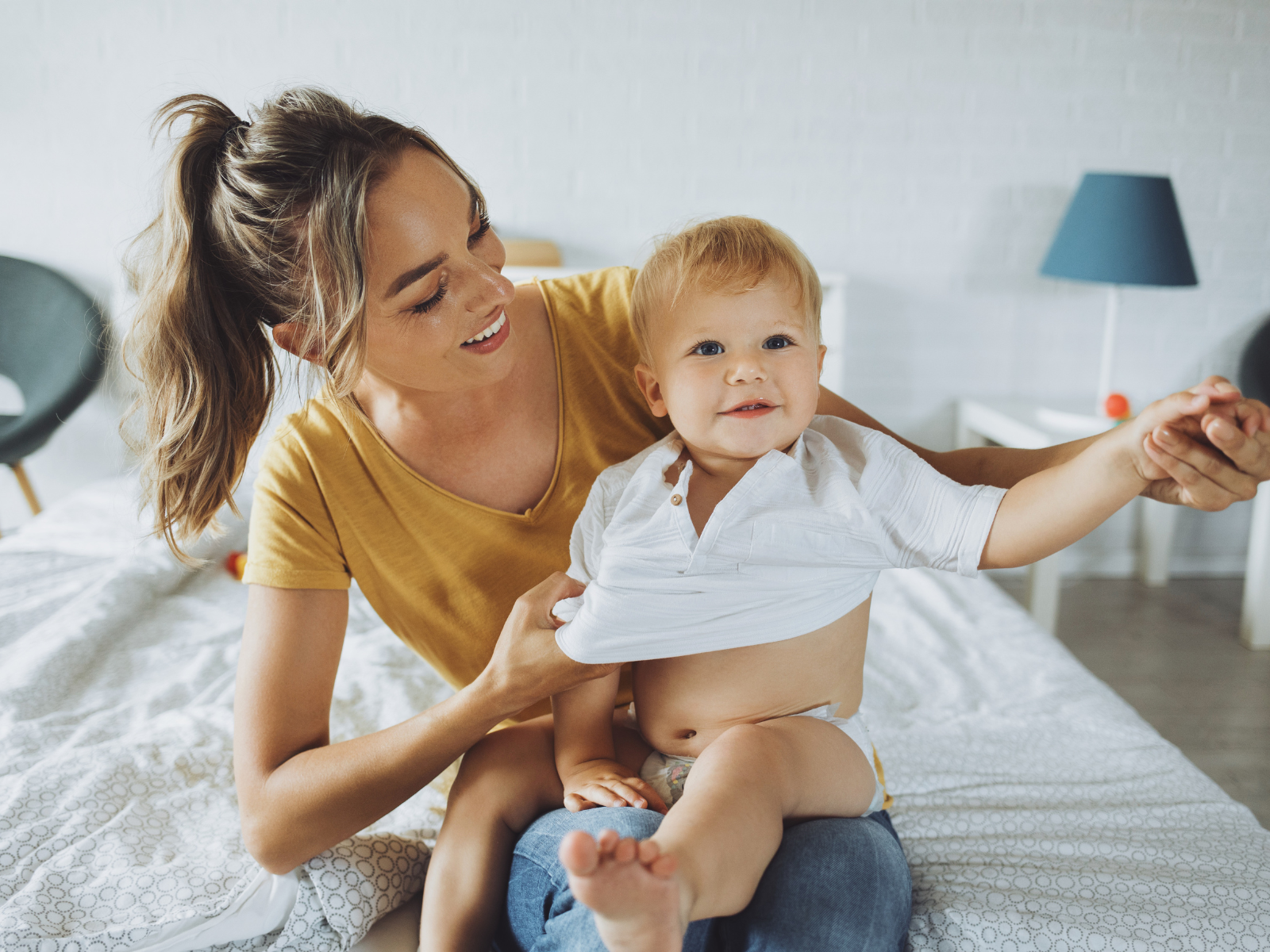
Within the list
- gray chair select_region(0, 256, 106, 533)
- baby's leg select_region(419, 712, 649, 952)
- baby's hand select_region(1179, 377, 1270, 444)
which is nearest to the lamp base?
baby's hand select_region(1179, 377, 1270, 444)

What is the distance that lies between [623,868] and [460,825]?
35 centimetres

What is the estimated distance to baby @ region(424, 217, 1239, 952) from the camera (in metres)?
0.87

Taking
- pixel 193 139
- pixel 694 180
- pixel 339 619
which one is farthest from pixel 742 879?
pixel 694 180

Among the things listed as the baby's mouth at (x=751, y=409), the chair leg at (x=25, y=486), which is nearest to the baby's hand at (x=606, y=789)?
the baby's mouth at (x=751, y=409)

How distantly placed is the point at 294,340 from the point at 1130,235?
2418mm

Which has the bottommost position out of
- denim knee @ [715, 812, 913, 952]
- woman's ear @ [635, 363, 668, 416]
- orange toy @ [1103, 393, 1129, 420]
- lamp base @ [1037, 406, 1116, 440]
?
lamp base @ [1037, 406, 1116, 440]

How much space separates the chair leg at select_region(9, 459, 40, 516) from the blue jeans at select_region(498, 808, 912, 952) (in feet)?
8.30

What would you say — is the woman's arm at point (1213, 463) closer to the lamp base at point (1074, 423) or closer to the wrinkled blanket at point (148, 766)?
the wrinkled blanket at point (148, 766)

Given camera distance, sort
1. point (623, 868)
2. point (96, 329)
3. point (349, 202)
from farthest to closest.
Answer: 1. point (96, 329)
2. point (349, 202)
3. point (623, 868)

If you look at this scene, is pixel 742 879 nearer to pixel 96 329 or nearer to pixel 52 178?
pixel 96 329

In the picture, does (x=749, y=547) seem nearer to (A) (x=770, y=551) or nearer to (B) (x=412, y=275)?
(A) (x=770, y=551)

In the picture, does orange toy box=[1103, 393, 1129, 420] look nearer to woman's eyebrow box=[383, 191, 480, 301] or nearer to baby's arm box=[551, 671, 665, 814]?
baby's arm box=[551, 671, 665, 814]

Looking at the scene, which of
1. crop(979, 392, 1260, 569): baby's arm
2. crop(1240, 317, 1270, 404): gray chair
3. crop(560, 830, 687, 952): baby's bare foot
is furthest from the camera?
crop(1240, 317, 1270, 404): gray chair

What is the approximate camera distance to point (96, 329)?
9.24ft
